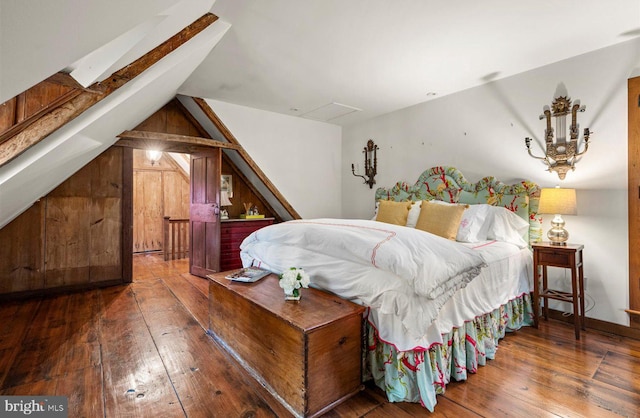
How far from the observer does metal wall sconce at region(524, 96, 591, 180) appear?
110 inches

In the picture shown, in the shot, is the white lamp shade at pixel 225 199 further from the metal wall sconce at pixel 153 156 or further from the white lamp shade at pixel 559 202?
the white lamp shade at pixel 559 202

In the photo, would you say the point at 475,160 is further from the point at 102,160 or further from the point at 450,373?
the point at 102,160

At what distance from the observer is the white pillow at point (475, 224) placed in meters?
2.98

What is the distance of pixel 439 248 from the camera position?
192 cm

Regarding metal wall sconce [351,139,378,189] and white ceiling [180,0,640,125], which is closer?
white ceiling [180,0,640,125]

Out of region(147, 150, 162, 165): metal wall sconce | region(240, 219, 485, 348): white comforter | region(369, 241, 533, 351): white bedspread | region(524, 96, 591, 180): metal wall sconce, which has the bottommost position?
region(369, 241, 533, 351): white bedspread

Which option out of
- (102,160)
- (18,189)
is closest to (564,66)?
(18,189)

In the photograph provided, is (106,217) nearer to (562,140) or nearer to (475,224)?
(475,224)

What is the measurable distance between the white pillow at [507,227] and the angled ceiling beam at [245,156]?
2.75 metres

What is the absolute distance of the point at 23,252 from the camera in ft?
11.3

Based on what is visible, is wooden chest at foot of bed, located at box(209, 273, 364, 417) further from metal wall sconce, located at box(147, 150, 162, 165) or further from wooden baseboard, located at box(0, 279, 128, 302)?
metal wall sconce, located at box(147, 150, 162, 165)

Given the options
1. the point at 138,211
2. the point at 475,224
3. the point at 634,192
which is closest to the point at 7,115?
the point at 475,224

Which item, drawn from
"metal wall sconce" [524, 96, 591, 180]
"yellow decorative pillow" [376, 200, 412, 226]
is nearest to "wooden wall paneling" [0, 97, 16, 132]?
"yellow decorative pillow" [376, 200, 412, 226]

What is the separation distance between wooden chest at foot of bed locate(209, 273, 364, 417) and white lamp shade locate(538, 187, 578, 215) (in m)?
2.08
